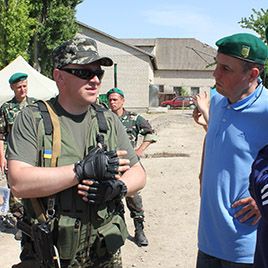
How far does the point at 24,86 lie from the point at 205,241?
151 inches

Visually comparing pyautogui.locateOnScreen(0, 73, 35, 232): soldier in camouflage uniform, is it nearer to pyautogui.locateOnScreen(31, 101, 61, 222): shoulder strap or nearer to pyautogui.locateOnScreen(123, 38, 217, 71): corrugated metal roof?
pyautogui.locateOnScreen(31, 101, 61, 222): shoulder strap

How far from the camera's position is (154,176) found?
31.8 ft

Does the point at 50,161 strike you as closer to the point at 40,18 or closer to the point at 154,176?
the point at 154,176

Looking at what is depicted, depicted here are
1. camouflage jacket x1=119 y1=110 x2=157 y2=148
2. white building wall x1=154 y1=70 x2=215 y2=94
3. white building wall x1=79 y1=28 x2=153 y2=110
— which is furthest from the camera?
white building wall x1=154 y1=70 x2=215 y2=94

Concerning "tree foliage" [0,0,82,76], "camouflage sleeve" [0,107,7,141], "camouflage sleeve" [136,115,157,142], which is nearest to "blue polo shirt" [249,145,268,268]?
"camouflage sleeve" [136,115,157,142]

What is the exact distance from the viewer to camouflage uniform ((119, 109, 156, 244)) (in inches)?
217

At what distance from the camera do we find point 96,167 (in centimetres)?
228

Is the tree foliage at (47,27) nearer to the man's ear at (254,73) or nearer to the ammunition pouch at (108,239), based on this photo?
the ammunition pouch at (108,239)

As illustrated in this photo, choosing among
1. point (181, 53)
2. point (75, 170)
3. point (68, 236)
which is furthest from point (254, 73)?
point (181, 53)

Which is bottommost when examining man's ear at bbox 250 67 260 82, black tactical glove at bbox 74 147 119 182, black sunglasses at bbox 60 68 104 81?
black tactical glove at bbox 74 147 119 182

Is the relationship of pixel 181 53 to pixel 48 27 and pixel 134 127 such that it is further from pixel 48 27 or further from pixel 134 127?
pixel 134 127

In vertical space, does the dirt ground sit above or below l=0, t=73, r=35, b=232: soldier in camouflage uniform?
below

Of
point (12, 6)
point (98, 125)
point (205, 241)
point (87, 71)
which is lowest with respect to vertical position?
point (205, 241)

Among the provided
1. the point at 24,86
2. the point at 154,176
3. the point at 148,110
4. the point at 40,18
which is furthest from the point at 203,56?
the point at 24,86
